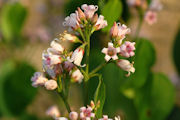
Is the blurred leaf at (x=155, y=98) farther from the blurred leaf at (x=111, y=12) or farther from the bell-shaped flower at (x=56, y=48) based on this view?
the bell-shaped flower at (x=56, y=48)

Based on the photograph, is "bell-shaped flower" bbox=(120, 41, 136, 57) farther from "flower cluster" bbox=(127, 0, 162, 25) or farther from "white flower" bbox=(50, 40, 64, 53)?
"flower cluster" bbox=(127, 0, 162, 25)

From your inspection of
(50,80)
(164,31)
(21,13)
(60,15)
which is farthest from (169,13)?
(50,80)

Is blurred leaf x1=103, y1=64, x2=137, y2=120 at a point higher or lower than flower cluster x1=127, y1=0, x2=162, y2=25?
lower

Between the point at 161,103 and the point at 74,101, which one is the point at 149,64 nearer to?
the point at 161,103

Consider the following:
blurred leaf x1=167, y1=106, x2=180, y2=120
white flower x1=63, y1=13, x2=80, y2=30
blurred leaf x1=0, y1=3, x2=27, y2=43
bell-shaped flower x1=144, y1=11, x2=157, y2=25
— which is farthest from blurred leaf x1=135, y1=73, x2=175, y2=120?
blurred leaf x1=0, y1=3, x2=27, y2=43

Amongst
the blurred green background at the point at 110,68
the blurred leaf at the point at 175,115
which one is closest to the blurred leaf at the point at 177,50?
the blurred green background at the point at 110,68

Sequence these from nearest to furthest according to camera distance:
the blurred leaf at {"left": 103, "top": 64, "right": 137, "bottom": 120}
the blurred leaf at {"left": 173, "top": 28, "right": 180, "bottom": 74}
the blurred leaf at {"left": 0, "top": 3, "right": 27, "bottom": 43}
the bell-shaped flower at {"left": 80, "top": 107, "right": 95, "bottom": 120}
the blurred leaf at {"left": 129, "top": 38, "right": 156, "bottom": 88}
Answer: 1. the bell-shaped flower at {"left": 80, "top": 107, "right": 95, "bottom": 120}
2. the blurred leaf at {"left": 129, "top": 38, "right": 156, "bottom": 88}
3. the blurred leaf at {"left": 103, "top": 64, "right": 137, "bottom": 120}
4. the blurred leaf at {"left": 173, "top": 28, "right": 180, "bottom": 74}
5. the blurred leaf at {"left": 0, "top": 3, "right": 27, "bottom": 43}
